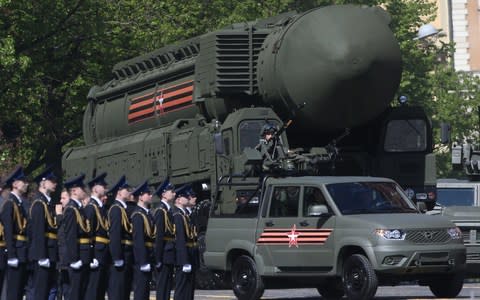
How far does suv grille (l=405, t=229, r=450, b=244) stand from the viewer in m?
22.5

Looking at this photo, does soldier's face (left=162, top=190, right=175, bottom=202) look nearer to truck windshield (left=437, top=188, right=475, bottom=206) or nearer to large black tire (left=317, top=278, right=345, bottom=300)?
large black tire (left=317, top=278, right=345, bottom=300)

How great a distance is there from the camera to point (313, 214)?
23.1 m

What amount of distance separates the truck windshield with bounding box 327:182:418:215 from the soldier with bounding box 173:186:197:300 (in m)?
2.18

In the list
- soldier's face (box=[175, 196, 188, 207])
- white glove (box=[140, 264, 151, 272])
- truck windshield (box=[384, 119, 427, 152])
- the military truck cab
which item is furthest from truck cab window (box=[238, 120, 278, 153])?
white glove (box=[140, 264, 151, 272])

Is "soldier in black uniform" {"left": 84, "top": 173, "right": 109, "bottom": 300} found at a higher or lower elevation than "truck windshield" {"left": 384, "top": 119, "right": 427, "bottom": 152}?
lower

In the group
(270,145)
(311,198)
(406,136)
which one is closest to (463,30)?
(406,136)

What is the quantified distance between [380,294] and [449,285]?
2557 mm

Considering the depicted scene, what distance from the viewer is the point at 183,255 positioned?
73.0 ft

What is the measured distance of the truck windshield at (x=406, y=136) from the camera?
94.3 ft

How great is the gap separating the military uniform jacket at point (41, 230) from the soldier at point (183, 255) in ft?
6.51

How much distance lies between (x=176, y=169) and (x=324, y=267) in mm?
6825

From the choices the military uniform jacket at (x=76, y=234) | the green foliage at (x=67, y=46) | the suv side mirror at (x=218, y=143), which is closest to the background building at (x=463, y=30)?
the green foliage at (x=67, y=46)

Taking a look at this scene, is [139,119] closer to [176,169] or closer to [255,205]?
[176,169]

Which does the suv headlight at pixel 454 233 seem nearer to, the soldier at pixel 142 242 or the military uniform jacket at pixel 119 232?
the soldier at pixel 142 242
